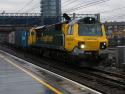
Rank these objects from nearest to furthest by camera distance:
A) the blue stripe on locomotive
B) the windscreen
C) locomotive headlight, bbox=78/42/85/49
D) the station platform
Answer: the station platform
locomotive headlight, bbox=78/42/85/49
the windscreen
the blue stripe on locomotive

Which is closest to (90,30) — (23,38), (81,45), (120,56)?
(81,45)

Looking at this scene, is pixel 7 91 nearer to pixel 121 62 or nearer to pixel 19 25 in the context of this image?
pixel 121 62

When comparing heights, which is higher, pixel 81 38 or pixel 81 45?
pixel 81 38

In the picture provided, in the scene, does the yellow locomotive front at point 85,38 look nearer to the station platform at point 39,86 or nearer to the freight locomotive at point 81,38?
the freight locomotive at point 81,38

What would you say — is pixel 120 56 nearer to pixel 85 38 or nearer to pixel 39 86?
pixel 85 38

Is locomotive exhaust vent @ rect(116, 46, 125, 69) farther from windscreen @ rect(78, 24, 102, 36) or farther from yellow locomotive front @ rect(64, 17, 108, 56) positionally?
windscreen @ rect(78, 24, 102, 36)

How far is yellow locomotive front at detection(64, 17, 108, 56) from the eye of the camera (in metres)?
21.9

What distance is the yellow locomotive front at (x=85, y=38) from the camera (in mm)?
21891

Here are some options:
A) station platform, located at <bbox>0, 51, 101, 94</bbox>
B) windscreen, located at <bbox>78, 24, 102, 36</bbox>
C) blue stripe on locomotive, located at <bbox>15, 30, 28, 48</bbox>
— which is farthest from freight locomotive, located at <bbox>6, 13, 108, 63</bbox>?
blue stripe on locomotive, located at <bbox>15, 30, 28, 48</bbox>

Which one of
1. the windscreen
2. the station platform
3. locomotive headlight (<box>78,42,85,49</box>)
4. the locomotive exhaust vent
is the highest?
the windscreen

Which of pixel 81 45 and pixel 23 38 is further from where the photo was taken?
pixel 23 38

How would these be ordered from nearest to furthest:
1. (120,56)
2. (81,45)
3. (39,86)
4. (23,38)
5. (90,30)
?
(39,86)
(81,45)
(90,30)
(120,56)
(23,38)

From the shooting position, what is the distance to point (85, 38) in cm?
2227

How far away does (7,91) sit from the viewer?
41.1 ft
